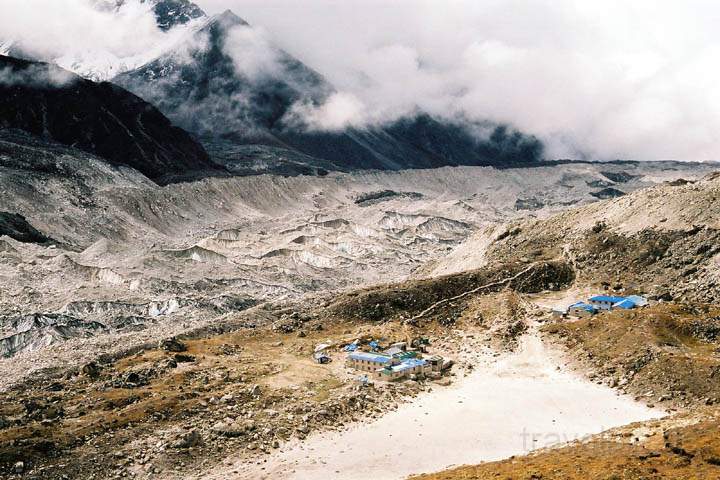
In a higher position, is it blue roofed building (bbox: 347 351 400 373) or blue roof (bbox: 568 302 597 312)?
blue roof (bbox: 568 302 597 312)

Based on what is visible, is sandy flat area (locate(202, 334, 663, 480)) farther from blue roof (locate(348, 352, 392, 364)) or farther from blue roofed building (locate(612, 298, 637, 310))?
blue roofed building (locate(612, 298, 637, 310))

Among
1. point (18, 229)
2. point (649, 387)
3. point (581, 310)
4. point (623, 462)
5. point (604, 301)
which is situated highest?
point (623, 462)

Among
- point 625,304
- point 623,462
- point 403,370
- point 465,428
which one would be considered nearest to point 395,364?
point 403,370

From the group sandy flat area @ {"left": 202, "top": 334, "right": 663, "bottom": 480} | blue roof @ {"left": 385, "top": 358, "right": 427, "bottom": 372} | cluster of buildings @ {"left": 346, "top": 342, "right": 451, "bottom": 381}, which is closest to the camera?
sandy flat area @ {"left": 202, "top": 334, "right": 663, "bottom": 480}

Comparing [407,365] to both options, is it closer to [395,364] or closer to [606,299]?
[395,364]

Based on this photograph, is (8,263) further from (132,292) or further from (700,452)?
(700,452)

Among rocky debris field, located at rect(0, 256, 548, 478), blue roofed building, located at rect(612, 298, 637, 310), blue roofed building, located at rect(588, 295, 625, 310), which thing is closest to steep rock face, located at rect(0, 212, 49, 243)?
rocky debris field, located at rect(0, 256, 548, 478)

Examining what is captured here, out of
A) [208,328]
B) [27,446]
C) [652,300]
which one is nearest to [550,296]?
[652,300]

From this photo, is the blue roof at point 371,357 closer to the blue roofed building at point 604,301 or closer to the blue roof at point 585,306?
the blue roof at point 585,306
